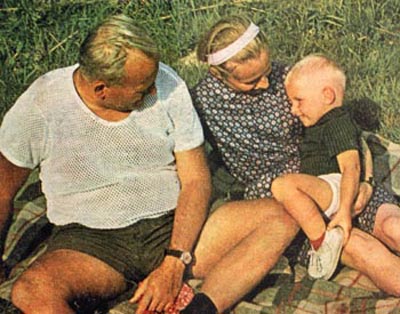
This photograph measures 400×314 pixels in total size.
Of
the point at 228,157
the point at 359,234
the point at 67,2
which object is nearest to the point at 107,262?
the point at 228,157

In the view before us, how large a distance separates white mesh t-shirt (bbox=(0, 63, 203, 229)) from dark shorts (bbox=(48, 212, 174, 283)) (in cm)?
1

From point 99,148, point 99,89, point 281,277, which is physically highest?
point 99,89

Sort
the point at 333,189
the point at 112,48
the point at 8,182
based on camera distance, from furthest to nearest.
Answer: the point at 333,189, the point at 8,182, the point at 112,48

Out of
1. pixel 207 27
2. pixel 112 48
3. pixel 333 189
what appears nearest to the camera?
pixel 112 48

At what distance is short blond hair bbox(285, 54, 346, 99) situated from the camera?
1.53 meters

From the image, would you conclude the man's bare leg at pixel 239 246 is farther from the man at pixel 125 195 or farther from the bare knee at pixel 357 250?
the bare knee at pixel 357 250

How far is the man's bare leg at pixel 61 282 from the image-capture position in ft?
4.20

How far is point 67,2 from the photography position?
5.43ft

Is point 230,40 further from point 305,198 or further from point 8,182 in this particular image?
point 8,182

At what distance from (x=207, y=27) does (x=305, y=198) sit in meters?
0.43

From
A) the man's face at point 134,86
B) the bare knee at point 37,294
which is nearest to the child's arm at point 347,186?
the man's face at point 134,86

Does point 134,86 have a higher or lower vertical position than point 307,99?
higher

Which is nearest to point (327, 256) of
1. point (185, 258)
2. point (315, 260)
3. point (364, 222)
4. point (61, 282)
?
point (315, 260)

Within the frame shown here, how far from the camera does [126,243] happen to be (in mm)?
1399
